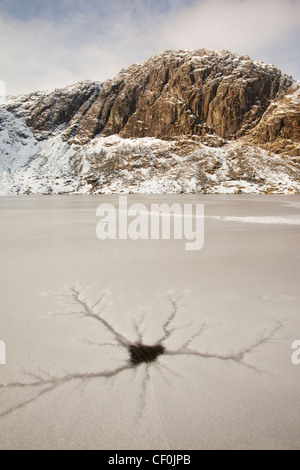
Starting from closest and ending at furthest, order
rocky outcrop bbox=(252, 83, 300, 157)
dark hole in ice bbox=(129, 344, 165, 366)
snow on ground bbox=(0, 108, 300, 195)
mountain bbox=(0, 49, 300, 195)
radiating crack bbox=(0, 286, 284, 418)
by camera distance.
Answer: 1. radiating crack bbox=(0, 286, 284, 418)
2. dark hole in ice bbox=(129, 344, 165, 366)
3. snow on ground bbox=(0, 108, 300, 195)
4. mountain bbox=(0, 49, 300, 195)
5. rocky outcrop bbox=(252, 83, 300, 157)

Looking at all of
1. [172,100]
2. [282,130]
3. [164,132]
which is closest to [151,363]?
[282,130]

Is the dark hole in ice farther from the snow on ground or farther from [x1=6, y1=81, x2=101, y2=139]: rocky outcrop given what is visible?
[x1=6, y1=81, x2=101, y2=139]: rocky outcrop

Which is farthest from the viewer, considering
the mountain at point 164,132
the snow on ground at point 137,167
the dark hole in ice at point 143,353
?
the mountain at point 164,132

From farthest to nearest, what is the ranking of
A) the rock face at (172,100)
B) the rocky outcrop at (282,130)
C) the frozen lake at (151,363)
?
the rock face at (172,100), the rocky outcrop at (282,130), the frozen lake at (151,363)

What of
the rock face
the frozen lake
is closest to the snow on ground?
the rock face
